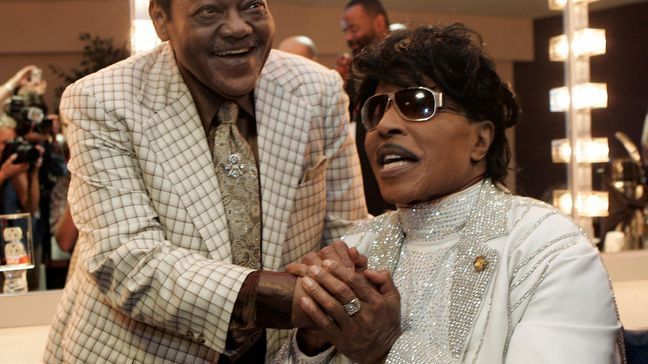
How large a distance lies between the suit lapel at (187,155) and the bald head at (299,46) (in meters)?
2.40

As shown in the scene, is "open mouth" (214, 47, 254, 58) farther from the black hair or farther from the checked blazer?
the black hair

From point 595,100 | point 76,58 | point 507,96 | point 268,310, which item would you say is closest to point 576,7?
point 595,100

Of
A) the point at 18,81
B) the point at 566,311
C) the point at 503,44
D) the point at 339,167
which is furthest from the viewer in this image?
the point at 503,44

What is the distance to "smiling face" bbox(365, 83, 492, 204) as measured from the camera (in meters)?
1.67

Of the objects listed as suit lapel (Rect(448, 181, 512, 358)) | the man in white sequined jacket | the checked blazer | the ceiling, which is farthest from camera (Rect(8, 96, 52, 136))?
suit lapel (Rect(448, 181, 512, 358))

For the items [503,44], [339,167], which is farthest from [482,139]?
[503,44]

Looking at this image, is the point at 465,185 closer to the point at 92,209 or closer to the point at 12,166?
the point at 92,209

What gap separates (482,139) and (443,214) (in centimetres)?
15

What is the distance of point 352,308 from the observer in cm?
164

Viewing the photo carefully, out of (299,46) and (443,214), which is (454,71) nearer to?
(443,214)

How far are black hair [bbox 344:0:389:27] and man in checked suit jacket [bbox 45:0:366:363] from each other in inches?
82.9

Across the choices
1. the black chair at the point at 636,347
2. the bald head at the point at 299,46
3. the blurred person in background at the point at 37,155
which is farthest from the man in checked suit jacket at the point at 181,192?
the bald head at the point at 299,46

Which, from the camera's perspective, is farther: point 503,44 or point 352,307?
point 503,44

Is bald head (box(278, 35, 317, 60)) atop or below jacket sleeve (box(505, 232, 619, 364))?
atop
